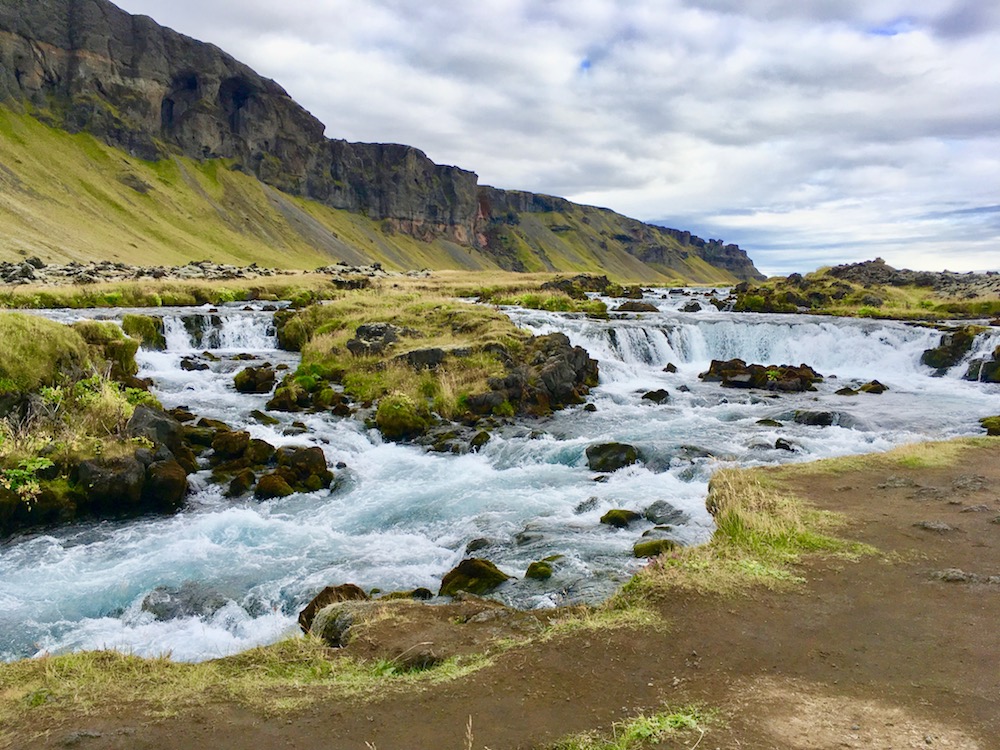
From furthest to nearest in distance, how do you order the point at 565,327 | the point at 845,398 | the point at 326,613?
the point at 565,327, the point at 845,398, the point at 326,613

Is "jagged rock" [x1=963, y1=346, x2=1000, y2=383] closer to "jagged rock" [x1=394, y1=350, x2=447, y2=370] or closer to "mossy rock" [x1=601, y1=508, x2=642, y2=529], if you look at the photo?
"jagged rock" [x1=394, y1=350, x2=447, y2=370]

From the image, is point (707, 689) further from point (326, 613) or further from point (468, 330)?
point (468, 330)

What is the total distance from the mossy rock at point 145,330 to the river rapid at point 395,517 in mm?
1179

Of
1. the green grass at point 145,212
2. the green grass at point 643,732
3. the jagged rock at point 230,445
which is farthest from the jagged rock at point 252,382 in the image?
the green grass at point 145,212

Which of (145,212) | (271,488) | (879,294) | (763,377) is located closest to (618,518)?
(271,488)

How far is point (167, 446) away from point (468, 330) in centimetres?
1750

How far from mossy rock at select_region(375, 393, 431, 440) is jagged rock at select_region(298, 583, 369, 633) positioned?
11695 mm

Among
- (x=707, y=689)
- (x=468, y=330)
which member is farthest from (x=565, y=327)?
(x=707, y=689)

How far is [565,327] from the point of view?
39344 mm

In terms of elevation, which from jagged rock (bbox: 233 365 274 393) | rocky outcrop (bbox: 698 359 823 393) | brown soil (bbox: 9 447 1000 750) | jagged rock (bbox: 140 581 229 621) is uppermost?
jagged rock (bbox: 233 365 274 393)

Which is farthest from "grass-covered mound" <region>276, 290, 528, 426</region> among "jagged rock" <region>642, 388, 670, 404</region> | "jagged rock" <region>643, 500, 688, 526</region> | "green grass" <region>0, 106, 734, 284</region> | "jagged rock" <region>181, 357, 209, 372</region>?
"green grass" <region>0, 106, 734, 284</region>

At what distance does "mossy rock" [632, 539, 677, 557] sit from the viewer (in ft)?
37.4

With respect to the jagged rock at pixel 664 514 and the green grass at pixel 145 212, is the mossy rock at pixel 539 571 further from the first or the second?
the green grass at pixel 145 212

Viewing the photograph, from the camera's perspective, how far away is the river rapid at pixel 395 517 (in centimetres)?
1066
